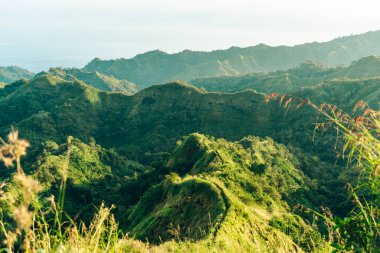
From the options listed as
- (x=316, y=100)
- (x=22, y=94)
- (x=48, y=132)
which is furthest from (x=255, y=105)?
(x=22, y=94)

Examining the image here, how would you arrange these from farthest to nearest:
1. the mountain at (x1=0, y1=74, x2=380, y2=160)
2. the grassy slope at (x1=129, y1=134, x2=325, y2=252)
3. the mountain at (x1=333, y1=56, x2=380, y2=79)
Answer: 1. the mountain at (x1=333, y1=56, x2=380, y2=79)
2. the mountain at (x1=0, y1=74, x2=380, y2=160)
3. the grassy slope at (x1=129, y1=134, x2=325, y2=252)

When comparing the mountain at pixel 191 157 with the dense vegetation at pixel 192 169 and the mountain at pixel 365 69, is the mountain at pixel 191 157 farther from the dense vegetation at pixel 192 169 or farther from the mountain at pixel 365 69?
the mountain at pixel 365 69

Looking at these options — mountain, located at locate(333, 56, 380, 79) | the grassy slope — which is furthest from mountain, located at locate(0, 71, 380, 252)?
mountain, located at locate(333, 56, 380, 79)

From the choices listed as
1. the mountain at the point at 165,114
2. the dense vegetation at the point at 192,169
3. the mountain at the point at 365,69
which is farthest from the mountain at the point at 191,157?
the mountain at the point at 365,69

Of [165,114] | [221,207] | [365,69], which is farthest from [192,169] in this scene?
[365,69]

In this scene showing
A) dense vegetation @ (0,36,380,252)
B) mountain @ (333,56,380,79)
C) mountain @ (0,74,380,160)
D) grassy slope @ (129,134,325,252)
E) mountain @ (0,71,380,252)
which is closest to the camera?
dense vegetation @ (0,36,380,252)

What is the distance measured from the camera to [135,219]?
3494 cm

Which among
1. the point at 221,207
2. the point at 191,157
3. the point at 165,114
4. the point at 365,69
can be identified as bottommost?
the point at 165,114

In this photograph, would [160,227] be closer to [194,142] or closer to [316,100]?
[194,142]

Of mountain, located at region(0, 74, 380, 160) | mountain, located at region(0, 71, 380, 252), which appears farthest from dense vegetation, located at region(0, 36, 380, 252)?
mountain, located at region(0, 74, 380, 160)

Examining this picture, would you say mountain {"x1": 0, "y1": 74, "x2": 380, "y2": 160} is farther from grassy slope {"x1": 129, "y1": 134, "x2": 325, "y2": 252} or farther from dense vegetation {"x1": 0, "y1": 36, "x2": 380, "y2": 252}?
grassy slope {"x1": 129, "y1": 134, "x2": 325, "y2": 252}

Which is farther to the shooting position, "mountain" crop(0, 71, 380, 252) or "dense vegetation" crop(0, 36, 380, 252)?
"mountain" crop(0, 71, 380, 252)

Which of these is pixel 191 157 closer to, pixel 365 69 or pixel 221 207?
pixel 221 207

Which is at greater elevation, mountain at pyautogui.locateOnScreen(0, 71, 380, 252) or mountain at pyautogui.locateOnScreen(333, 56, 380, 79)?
mountain at pyautogui.locateOnScreen(333, 56, 380, 79)
